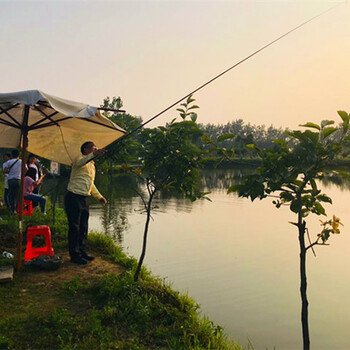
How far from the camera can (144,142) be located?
6.21 meters

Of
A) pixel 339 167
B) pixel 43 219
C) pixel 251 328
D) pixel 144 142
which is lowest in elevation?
pixel 251 328

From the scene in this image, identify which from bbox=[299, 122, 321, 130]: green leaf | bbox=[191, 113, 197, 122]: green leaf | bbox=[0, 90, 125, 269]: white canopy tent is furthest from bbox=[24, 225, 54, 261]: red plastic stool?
bbox=[299, 122, 321, 130]: green leaf

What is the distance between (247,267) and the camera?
10.5 m

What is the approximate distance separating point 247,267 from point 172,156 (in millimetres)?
5826

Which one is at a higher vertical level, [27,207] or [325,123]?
[325,123]

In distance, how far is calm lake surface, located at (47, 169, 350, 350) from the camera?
22.7 feet

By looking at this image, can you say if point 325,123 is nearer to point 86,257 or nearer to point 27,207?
point 86,257

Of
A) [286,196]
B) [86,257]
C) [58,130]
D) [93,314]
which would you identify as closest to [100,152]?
[58,130]

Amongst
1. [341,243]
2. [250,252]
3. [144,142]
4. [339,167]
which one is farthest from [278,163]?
[341,243]

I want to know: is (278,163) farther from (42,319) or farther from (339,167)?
(42,319)

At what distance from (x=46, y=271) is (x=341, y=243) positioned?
1117 cm

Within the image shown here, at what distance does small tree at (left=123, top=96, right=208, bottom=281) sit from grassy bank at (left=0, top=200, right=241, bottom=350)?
71 centimetres

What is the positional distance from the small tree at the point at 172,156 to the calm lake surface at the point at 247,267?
813 millimetres

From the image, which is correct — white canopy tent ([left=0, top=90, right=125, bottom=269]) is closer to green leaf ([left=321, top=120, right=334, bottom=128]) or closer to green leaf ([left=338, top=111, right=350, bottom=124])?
green leaf ([left=321, top=120, right=334, bottom=128])
